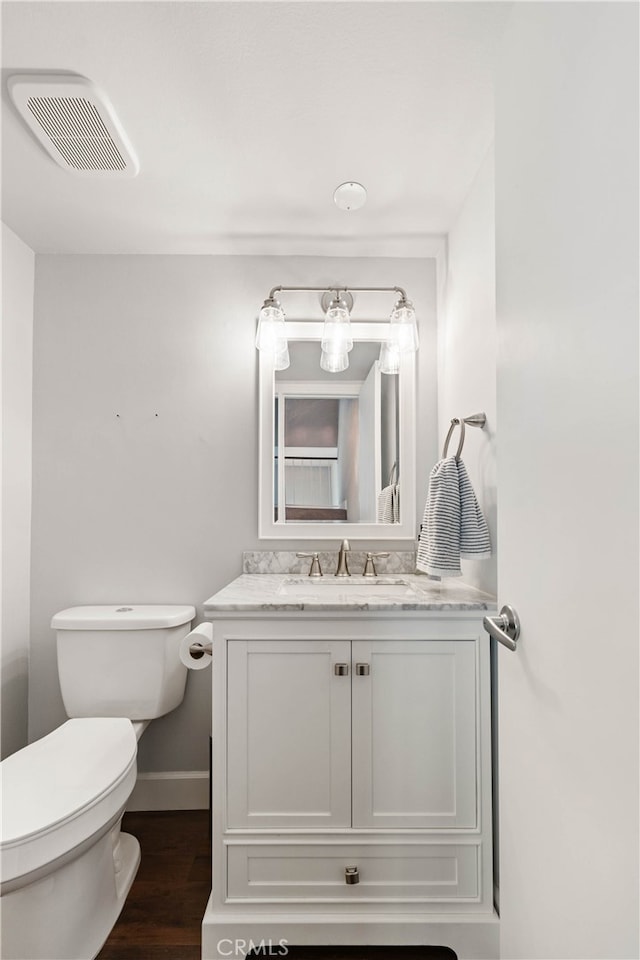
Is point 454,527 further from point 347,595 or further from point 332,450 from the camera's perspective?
point 332,450

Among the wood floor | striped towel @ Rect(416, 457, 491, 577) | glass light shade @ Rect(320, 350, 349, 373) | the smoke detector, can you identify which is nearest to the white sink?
striped towel @ Rect(416, 457, 491, 577)

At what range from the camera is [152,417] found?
2117 mm

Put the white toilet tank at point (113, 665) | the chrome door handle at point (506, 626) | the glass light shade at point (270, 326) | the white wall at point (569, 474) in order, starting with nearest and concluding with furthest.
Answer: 1. the white wall at point (569, 474)
2. the chrome door handle at point (506, 626)
3. the white toilet tank at point (113, 665)
4. the glass light shade at point (270, 326)

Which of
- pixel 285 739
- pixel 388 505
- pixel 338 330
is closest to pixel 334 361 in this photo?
pixel 338 330

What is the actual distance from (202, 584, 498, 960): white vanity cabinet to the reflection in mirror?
2.43 ft

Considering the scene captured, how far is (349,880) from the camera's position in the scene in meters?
1.37

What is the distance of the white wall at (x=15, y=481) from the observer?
1.94 m

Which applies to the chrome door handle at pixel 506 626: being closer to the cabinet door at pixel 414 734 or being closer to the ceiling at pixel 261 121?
the cabinet door at pixel 414 734

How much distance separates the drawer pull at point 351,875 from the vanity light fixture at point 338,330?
163cm

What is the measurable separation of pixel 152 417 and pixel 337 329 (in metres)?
0.82

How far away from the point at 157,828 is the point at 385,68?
2.47 m

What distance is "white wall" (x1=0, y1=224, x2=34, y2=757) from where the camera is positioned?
6.36 ft

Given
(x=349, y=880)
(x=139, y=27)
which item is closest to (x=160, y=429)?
(x=139, y=27)

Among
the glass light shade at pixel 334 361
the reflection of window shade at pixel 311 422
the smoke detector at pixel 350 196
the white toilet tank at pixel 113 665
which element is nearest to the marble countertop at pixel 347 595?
the white toilet tank at pixel 113 665
